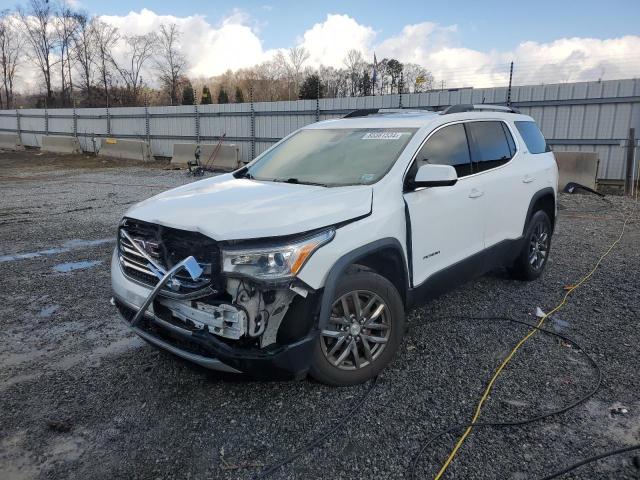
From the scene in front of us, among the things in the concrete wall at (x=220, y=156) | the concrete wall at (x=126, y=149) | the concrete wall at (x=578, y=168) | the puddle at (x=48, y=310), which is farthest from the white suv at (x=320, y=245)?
the concrete wall at (x=126, y=149)

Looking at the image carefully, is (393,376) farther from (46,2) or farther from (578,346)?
(46,2)

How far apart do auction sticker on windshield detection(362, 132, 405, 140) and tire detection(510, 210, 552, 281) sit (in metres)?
2.12

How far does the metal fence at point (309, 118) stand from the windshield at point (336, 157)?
4941 millimetres

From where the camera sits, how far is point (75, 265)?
20.0ft

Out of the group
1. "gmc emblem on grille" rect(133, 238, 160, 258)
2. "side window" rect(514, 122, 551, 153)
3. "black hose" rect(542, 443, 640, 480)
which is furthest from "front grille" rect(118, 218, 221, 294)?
"side window" rect(514, 122, 551, 153)

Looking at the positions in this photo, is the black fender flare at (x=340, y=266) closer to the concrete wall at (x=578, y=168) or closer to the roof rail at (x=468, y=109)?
the roof rail at (x=468, y=109)

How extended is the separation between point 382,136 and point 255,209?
155 cm

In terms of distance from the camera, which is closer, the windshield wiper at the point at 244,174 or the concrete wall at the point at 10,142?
the windshield wiper at the point at 244,174

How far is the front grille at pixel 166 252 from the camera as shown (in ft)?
9.05

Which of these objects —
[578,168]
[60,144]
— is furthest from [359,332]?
[60,144]

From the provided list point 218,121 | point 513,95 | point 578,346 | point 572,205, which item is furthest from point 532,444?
point 218,121

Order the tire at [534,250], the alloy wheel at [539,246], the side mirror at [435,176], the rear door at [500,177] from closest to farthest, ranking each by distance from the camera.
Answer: the side mirror at [435,176], the rear door at [500,177], the tire at [534,250], the alloy wheel at [539,246]

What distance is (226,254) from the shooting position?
2701 millimetres

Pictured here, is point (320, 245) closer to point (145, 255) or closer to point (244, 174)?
point (145, 255)
